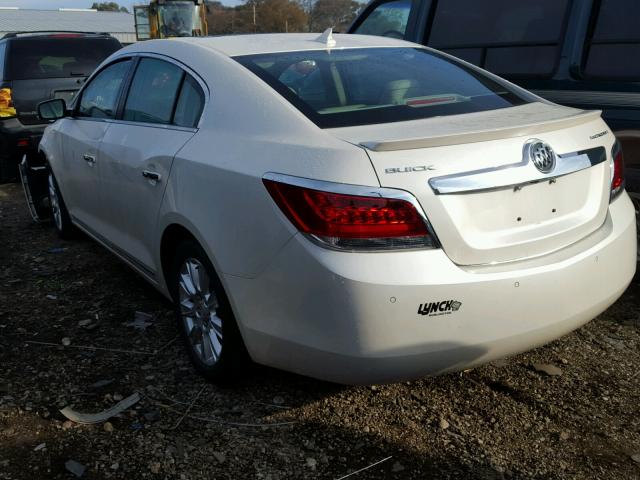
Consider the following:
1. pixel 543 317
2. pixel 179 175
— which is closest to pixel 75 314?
pixel 179 175

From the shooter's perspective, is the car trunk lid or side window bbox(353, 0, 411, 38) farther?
side window bbox(353, 0, 411, 38)

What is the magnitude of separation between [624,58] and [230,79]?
237 centimetres

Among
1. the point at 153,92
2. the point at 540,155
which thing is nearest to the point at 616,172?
the point at 540,155

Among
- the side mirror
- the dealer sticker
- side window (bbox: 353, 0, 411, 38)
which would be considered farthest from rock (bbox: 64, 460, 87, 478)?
side window (bbox: 353, 0, 411, 38)

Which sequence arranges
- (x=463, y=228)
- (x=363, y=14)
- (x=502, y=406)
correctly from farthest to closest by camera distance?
(x=363, y=14) → (x=502, y=406) → (x=463, y=228)

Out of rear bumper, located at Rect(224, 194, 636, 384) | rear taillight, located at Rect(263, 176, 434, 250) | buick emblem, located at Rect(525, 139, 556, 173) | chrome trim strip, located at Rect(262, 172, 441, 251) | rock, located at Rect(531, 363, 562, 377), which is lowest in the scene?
rock, located at Rect(531, 363, 562, 377)

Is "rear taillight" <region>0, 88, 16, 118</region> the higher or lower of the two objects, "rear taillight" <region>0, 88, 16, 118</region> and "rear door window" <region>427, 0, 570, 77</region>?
the lower

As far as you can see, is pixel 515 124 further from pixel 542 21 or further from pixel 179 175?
pixel 542 21

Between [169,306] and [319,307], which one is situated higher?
[319,307]

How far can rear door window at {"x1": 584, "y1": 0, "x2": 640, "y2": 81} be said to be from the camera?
392cm

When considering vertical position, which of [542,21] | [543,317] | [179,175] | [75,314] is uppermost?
[542,21]

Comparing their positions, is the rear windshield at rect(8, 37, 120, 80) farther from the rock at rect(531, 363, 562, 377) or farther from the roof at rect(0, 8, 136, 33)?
the roof at rect(0, 8, 136, 33)

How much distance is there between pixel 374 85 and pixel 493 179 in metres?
0.97

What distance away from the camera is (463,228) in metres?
2.46
